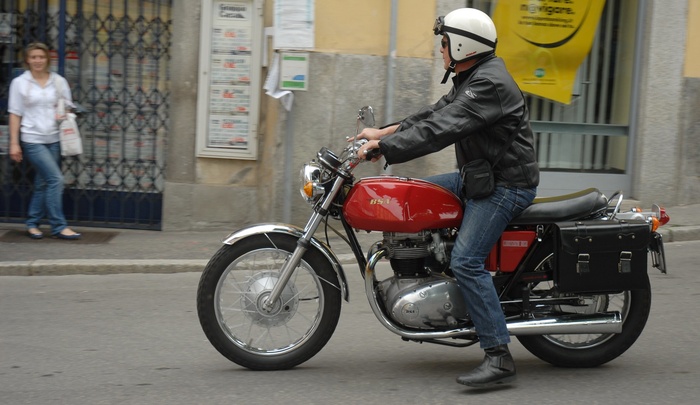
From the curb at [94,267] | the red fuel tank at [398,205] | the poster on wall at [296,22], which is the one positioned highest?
the poster on wall at [296,22]

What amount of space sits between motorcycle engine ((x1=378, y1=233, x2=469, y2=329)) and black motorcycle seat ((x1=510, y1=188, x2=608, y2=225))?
0.45 metres

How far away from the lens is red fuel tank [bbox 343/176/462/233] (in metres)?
4.52

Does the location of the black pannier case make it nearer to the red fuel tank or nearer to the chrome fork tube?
the red fuel tank

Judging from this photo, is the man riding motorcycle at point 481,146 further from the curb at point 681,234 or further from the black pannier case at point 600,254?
the curb at point 681,234

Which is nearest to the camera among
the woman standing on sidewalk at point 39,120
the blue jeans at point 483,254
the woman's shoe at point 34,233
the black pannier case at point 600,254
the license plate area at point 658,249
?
the blue jeans at point 483,254

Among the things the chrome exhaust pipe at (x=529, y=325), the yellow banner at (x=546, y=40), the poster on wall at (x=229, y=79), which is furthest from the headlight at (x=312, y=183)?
the yellow banner at (x=546, y=40)

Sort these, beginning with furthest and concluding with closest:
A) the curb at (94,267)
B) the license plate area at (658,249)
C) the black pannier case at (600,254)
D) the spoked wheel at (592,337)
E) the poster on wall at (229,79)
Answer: the poster on wall at (229,79) → the curb at (94,267) → the spoked wheel at (592,337) → the license plate area at (658,249) → the black pannier case at (600,254)

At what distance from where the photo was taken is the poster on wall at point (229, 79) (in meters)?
9.16

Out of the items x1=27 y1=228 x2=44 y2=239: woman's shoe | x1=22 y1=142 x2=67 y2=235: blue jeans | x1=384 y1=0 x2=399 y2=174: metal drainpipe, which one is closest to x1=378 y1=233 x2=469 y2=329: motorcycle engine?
x1=384 y1=0 x2=399 y2=174: metal drainpipe

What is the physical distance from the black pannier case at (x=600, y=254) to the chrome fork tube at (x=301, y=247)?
3.71 feet

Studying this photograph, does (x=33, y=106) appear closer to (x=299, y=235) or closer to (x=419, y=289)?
(x=299, y=235)

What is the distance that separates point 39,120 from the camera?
850cm

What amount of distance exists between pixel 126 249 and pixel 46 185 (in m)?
1.01

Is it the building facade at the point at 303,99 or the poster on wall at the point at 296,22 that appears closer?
the poster on wall at the point at 296,22
